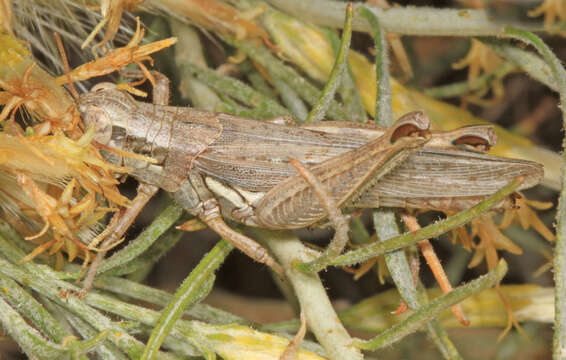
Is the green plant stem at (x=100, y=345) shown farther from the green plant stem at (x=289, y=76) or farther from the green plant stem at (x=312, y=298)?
the green plant stem at (x=289, y=76)

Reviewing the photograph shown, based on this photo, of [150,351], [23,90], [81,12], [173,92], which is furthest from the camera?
[173,92]

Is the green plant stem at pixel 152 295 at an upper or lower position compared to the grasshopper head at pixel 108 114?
lower

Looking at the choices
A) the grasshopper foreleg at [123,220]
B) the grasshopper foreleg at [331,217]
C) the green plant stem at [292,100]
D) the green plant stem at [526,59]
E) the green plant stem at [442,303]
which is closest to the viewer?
the green plant stem at [442,303]

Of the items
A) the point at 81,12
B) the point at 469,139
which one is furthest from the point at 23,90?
the point at 469,139

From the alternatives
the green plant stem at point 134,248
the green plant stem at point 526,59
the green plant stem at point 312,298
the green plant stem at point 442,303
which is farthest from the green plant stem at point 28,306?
the green plant stem at point 526,59

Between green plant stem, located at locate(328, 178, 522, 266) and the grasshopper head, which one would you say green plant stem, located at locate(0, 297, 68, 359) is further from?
green plant stem, located at locate(328, 178, 522, 266)

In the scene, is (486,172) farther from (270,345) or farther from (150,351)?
(150,351)

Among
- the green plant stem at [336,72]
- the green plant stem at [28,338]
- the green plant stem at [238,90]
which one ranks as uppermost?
the green plant stem at [238,90]
